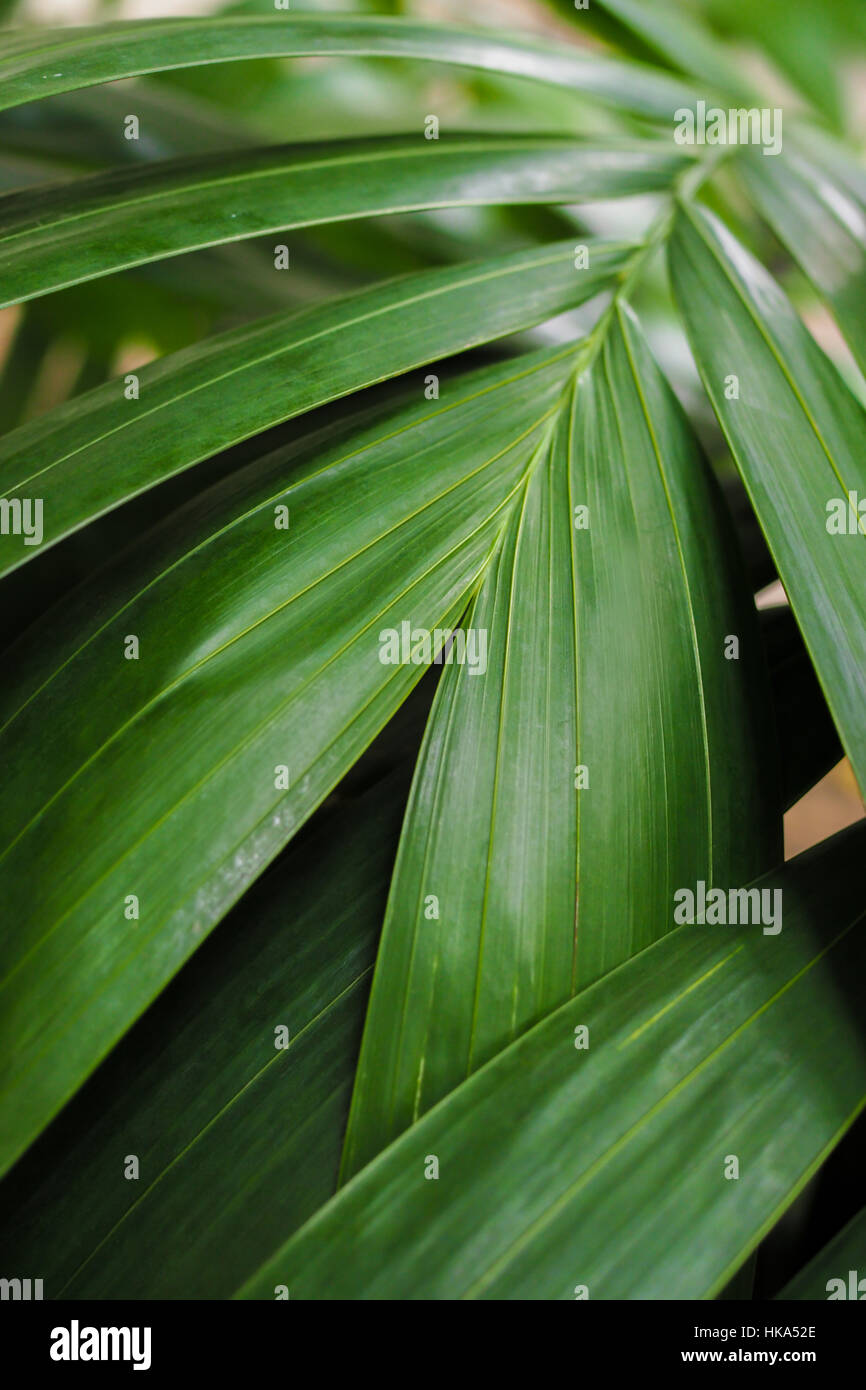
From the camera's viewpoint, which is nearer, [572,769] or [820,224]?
[572,769]

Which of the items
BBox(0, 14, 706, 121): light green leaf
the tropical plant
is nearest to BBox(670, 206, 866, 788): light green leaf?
the tropical plant

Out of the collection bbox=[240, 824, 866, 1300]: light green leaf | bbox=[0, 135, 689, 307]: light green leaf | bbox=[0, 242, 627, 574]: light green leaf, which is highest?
bbox=[0, 135, 689, 307]: light green leaf

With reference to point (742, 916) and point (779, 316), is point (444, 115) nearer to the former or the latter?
point (779, 316)

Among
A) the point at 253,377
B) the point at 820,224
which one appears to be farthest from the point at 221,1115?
the point at 820,224

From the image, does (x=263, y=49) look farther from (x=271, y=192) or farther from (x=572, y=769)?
(x=572, y=769)

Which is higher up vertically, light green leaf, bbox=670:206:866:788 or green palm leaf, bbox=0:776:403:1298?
light green leaf, bbox=670:206:866:788

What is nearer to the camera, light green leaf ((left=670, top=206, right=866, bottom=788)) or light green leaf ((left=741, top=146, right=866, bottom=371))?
light green leaf ((left=670, top=206, right=866, bottom=788))

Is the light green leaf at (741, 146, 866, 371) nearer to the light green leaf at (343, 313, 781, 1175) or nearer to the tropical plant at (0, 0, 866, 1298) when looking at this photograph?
the tropical plant at (0, 0, 866, 1298)
